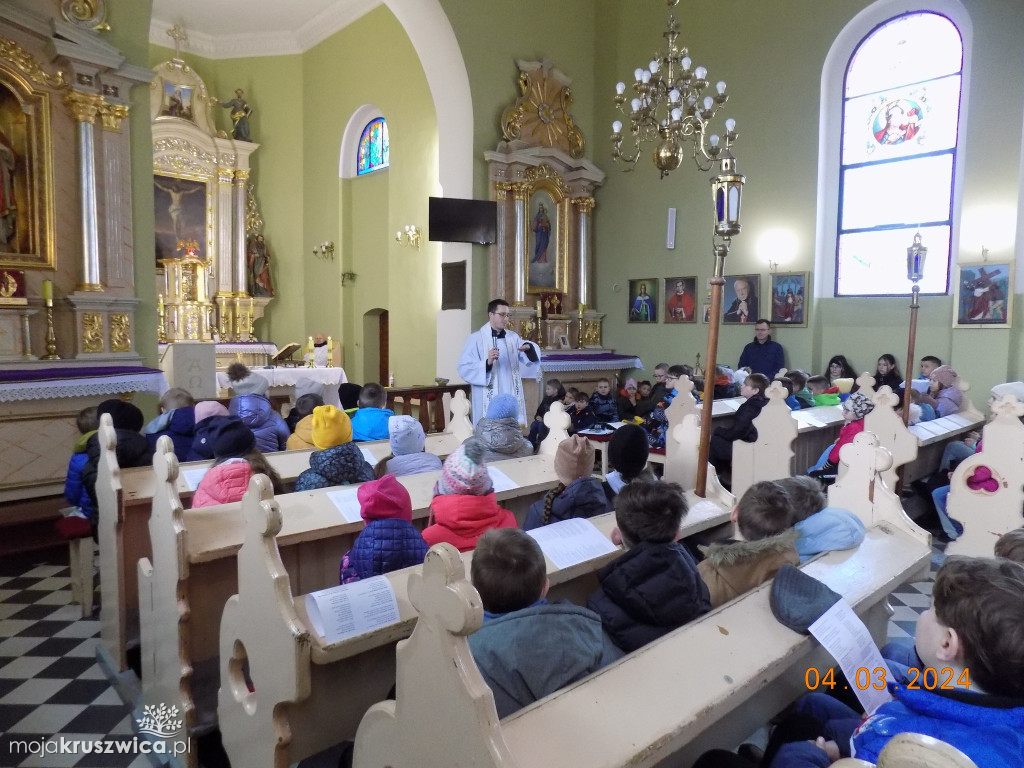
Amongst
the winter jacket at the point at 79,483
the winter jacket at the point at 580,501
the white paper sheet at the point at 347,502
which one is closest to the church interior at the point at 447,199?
the winter jacket at the point at 79,483

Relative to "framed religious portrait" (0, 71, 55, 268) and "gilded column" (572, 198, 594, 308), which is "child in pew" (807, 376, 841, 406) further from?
"framed religious portrait" (0, 71, 55, 268)

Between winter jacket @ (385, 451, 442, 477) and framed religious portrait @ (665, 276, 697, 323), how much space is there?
7.86 meters

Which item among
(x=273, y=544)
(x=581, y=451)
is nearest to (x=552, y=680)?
(x=273, y=544)

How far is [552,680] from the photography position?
152 centimetres

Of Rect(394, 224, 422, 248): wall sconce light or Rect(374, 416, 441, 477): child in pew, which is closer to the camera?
Rect(374, 416, 441, 477): child in pew

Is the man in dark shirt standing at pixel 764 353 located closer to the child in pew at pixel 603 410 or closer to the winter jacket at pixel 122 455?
the child in pew at pixel 603 410

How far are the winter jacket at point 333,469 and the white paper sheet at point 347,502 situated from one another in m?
0.22

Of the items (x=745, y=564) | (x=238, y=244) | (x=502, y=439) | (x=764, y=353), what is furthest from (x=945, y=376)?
(x=238, y=244)

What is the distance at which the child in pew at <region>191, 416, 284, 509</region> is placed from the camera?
9.67ft

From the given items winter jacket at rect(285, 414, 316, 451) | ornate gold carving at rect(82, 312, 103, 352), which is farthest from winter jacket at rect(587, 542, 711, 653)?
ornate gold carving at rect(82, 312, 103, 352)

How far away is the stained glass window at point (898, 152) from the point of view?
8539mm

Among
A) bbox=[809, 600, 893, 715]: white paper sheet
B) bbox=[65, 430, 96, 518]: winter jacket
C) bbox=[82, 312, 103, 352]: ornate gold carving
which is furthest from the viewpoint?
bbox=[82, 312, 103, 352]: ornate gold carving

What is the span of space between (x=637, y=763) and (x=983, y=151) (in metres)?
9.17

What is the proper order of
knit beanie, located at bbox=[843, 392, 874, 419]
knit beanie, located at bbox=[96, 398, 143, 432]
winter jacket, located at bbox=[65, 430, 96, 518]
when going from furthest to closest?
knit beanie, located at bbox=[843, 392, 874, 419], knit beanie, located at bbox=[96, 398, 143, 432], winter jacket, located at bbox=[65, 430, 96, 518]
